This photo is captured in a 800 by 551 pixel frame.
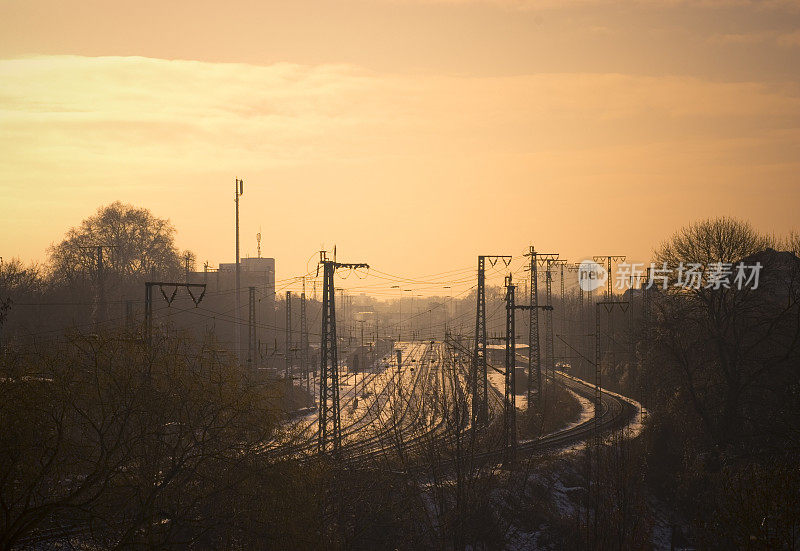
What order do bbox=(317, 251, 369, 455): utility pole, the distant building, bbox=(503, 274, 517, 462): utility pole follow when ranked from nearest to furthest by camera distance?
bbox=(317, 251, 369, 455): utility pole
bbox=(503, 274, 517, 462): utility pole
the distant building

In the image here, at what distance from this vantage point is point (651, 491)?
101 ft

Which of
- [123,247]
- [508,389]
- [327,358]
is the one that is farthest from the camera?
[123,247]

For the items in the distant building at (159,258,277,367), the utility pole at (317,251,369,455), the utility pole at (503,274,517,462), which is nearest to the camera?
the utility pole at (317,251,369,455)

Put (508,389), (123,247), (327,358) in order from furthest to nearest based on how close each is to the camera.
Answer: (123,247) < (508,389) < (327,358)

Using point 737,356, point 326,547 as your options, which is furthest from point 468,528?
point 737,356

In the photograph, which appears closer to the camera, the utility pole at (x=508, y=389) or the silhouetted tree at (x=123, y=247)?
the utility pole at (x=508, y=389)

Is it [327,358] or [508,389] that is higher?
[327,358]

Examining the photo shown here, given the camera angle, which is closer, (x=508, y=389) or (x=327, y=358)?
(x=327, y=358)

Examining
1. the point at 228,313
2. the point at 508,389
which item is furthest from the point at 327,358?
the point at 228,313

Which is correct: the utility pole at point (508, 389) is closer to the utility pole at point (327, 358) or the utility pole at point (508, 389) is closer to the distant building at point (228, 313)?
the utility pole at point (327, 358)

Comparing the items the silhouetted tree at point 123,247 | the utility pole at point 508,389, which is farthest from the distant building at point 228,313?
the utility pole at point 508,389

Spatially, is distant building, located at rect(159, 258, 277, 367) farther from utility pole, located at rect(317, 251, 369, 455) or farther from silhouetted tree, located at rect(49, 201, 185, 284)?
utility pole, located at rect(317, 251, 369, 455)

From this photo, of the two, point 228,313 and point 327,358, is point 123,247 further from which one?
point 327,358

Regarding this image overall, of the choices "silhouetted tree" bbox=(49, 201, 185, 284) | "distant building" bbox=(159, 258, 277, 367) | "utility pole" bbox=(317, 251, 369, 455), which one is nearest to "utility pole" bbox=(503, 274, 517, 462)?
"utility pole" bbox=(317, 251, 369, 455)
